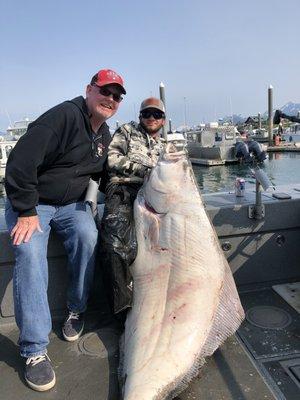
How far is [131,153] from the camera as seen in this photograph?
3750 millimetres

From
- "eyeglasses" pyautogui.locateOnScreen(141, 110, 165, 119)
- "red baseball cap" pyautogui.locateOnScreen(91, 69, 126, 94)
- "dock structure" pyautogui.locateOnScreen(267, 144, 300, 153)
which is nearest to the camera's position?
"red baseball cap" pyautogui.locateOnScreen(91, 69, 126, 94)

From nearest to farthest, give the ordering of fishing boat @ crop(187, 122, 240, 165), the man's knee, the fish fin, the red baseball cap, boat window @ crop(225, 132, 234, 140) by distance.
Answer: the fish fin
the man's knee
the red baseball cap
fishing boat @ crop(187, 122, 240, 165)
boat window @ crop(225, 132, 234, 140)

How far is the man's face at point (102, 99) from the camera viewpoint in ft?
10.7

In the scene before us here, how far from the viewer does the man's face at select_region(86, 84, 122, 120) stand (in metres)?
3.27

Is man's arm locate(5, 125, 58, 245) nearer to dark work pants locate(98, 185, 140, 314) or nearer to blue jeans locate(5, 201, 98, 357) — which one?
blue jeans locate(5, 201, 98, 357)

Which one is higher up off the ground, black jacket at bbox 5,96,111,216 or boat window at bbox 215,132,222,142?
black jacket at bbox 5,96,111,216

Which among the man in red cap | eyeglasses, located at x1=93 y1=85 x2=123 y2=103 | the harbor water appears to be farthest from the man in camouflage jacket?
the harbor water

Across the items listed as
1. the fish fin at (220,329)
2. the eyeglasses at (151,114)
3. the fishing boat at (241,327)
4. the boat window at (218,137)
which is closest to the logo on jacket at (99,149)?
the eyeglasses at (151,114)

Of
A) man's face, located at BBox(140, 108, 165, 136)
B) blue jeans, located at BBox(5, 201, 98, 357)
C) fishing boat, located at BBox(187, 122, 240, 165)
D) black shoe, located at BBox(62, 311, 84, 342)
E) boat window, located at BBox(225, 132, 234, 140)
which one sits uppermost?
man's face, located at BBox(140, 108, 165, 136)

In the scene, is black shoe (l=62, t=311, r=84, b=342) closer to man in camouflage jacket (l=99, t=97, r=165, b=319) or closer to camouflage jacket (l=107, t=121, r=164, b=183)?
man in camouflage jacket (l=99, t=97, r=165, b=319)

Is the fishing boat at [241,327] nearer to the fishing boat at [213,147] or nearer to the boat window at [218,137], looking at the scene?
the fishing boat at [213,147]

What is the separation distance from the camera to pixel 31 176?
9.04 feet

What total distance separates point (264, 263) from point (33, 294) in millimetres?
2437

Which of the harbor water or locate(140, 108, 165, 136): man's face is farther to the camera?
the harbor water
